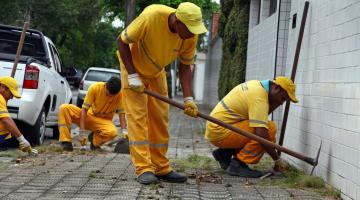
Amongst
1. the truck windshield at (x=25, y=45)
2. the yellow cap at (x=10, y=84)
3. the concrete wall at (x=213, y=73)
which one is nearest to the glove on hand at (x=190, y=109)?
the yellow cap at (x=10, y=84)

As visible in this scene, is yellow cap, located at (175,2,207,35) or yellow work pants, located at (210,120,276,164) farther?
yellow work pants, located at (210,120,276,164)

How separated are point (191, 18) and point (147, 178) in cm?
157

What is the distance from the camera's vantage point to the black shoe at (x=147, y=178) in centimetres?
632

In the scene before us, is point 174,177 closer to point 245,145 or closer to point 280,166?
point 245,145

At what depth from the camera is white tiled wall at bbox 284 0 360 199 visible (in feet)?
19.0

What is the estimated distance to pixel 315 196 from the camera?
6.16 m

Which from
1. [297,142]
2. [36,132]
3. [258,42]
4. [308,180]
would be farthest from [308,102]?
[258,42]

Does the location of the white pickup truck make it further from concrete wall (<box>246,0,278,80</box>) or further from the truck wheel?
concrete wall (<box>246,0,278,80</box>)

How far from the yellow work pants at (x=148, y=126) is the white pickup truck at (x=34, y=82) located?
3438 mm

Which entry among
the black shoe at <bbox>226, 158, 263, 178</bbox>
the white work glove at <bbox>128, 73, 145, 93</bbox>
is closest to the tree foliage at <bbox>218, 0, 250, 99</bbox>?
the black shoe at <bbox>226, 158, 263, 178</bbox>

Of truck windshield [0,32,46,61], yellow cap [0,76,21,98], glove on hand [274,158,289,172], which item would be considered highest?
truck windshield [0,32,46,61]

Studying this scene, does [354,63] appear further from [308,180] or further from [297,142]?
[297,142]

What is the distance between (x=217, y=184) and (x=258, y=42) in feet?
22.2

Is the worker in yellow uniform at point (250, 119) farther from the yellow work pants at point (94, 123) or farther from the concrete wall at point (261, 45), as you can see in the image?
the concrete wall at point (261, 45)
